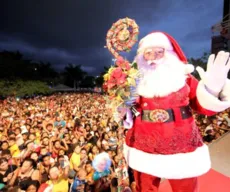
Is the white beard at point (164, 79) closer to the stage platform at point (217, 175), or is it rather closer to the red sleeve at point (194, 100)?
the red sleeve at point (194, 100)

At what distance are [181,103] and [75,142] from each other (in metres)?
3.72

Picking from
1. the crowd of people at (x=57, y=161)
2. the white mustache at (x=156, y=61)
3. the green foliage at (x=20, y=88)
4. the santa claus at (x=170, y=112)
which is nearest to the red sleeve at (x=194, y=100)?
the santa claus at (x=170, y=112)

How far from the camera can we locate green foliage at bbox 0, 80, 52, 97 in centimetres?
2066

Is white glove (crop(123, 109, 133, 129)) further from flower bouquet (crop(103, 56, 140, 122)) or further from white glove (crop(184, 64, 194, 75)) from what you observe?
white glove (crop(184, 64, 194, 75))

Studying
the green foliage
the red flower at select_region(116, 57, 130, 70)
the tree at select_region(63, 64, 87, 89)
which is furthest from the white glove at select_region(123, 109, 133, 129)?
the tree at select_region(63, 64, 87, 89)

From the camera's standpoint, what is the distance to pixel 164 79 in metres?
2.04

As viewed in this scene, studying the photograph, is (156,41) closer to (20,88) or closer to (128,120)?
(128,120)

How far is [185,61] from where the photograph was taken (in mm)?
2139

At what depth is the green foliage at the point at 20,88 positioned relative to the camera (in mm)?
20656

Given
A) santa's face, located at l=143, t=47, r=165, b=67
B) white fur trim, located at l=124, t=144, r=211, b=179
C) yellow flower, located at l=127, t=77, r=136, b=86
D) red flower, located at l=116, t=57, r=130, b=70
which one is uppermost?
santa's face, located at l=143, t=47, r=165, b=67

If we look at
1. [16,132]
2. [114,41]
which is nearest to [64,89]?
[16,132]

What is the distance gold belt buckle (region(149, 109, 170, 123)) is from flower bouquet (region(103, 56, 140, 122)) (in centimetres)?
21

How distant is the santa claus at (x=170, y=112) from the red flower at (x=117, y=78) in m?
0.24

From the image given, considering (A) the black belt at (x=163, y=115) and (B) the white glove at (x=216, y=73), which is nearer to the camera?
(B) the white glove at (x=216, y=73)
